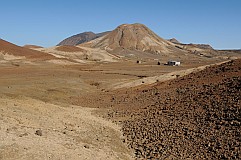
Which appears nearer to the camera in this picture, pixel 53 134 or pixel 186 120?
pixel 53 134

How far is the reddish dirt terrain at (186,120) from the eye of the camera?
13664mm

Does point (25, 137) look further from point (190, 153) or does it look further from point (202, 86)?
point (202, 86)

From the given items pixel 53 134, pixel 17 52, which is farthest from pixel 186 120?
pixel 17 52

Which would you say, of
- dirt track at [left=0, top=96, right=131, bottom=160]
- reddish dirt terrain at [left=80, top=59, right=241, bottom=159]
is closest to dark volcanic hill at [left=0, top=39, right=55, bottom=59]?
reddish dirt terrain at [left=80, top=59, right=241, bottom=159]

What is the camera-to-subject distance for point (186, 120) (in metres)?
17.2

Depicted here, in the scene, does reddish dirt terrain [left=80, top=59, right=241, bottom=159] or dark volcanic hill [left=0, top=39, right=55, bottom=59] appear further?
dark volcanic hill [left=0, top=39, right=55, bottom=59]

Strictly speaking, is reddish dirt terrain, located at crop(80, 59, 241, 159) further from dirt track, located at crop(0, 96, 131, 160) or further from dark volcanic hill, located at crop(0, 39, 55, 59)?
dark volcanic hill, located at crop(0, 39, 55, 59)

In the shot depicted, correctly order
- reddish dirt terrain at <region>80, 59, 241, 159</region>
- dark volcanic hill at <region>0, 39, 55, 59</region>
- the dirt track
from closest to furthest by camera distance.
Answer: the dirt track, reddish dirt terrain at <region>80, 59, 241, 159</region>, dark volcanic hill at <region>0, 39, 55, 59</region>

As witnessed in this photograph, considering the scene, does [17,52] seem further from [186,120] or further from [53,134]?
[53,134]

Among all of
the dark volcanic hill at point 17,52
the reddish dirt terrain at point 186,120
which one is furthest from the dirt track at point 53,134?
the dark volcanic hill at point 17,52

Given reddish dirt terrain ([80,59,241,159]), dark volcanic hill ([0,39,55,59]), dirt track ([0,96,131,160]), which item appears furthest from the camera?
dark volcanic hill ([0,39,55,59])

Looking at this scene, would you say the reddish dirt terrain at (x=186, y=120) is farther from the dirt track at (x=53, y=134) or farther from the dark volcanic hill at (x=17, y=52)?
the dark volcanic hill at (x=17, y=52)

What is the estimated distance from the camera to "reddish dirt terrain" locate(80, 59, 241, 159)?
44.8 feet

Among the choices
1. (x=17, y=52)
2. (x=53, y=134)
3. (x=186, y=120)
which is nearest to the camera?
(x=53, y=134)
